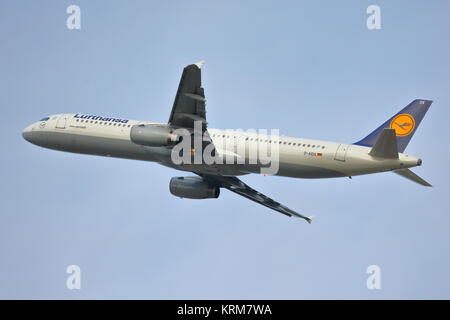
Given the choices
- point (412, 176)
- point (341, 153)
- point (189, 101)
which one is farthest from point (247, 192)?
point (412, 176)

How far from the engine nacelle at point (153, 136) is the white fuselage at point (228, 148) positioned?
1.97 metres

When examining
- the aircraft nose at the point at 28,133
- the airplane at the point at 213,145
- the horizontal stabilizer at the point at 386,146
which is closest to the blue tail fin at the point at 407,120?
the airplane at the point at 213,145

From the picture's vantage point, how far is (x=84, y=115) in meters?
44.3

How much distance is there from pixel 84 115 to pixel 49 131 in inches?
102

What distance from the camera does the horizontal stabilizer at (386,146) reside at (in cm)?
3541

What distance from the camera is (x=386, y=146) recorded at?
118 ft

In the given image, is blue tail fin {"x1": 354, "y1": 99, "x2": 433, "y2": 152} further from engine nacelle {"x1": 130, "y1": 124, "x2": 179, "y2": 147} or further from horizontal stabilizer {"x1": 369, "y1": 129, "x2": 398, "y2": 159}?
engine nacelle {"x1": 130, "y1": 124, "x2": 179, "y2": 147}

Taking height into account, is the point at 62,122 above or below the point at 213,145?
above

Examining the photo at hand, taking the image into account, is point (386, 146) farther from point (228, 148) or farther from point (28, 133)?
point (28, 133)

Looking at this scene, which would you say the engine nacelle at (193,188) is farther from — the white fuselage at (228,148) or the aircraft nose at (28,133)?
the aircraft nose at (28,133)

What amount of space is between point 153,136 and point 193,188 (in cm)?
663

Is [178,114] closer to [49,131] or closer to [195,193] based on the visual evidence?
[195,193]

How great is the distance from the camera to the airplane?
36625 mm

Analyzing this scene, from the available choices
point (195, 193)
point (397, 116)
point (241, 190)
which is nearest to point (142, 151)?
point (195, 193)
